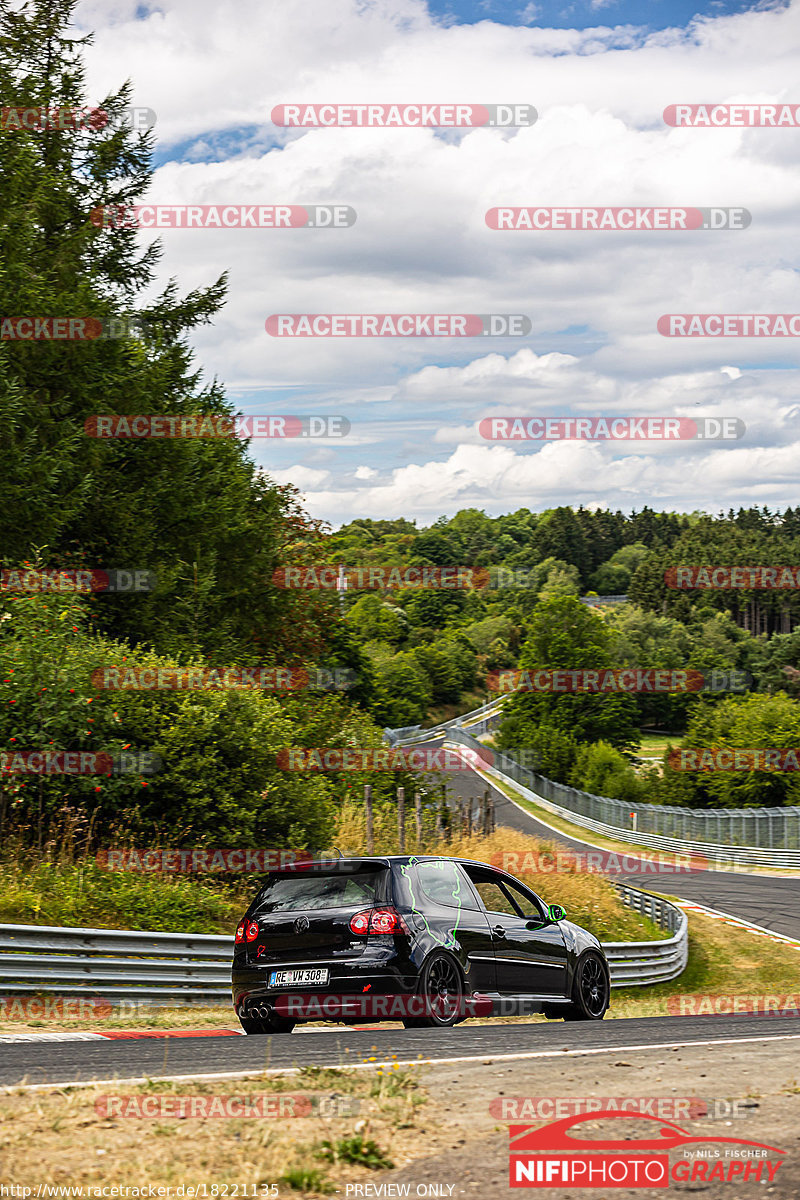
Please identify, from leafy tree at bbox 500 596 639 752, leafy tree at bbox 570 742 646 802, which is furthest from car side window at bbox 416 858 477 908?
leafy tree at bbox 500 596 639 752

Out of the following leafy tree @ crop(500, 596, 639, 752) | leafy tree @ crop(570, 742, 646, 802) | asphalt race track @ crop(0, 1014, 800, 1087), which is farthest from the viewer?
leafy tree @ crop(500, 596, 639, 752)

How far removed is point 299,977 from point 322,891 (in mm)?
650

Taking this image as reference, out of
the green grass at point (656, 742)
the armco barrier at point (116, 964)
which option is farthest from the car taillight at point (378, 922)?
the green grass at point (656, 742)

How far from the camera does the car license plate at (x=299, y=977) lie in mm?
8734

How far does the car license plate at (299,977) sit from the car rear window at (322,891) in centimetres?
47

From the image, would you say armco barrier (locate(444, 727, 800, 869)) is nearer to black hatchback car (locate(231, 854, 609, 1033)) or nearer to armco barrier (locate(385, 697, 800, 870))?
armco barrier (locate(385, 697, 800, 870))

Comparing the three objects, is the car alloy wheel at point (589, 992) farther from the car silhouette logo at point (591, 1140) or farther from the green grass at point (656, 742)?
the green grass at point (656, 742)

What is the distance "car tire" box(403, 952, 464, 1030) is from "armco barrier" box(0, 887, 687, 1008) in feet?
11.7

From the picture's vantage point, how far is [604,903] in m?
27.0

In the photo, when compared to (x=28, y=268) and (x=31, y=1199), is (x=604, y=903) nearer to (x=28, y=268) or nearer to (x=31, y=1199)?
(x=28, y=268)

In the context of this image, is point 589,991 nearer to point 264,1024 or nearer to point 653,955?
point 264,1024

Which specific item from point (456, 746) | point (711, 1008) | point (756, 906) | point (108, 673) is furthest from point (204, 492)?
point (456, 746)

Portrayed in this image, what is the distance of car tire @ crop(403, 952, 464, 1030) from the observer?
8.77 metres

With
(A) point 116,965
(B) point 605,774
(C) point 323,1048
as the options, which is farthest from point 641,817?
(C) point 323,1048
